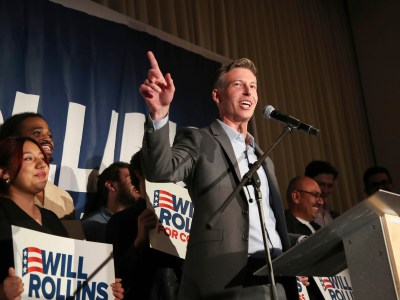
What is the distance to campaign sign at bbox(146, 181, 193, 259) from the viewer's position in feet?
9.91

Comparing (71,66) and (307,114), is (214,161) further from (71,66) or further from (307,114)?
(307,114)

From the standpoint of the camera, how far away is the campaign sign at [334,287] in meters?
3.54

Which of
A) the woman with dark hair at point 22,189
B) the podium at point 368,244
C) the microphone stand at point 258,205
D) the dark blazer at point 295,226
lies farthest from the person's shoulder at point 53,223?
the dark blazer at point 295,226

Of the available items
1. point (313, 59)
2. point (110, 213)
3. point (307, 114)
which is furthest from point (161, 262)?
point (313, 59)

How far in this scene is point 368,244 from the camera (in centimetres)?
178

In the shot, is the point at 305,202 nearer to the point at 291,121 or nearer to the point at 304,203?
the point at 304,203

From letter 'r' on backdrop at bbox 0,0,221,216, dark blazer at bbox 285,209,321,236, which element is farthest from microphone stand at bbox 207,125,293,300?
dark blazer at bbox 285,209,321,236

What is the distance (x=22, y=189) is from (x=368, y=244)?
159cm

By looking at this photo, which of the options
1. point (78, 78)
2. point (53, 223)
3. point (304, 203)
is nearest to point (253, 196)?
point (53, 223)

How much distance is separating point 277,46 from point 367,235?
5.08m

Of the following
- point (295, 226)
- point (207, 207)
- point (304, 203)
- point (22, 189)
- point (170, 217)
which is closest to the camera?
point (207, 207)

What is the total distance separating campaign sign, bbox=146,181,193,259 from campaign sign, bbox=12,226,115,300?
428 millimetres

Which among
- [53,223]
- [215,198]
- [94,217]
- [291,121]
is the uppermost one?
[94,217]

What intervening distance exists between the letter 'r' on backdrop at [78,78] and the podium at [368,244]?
2.01 m
